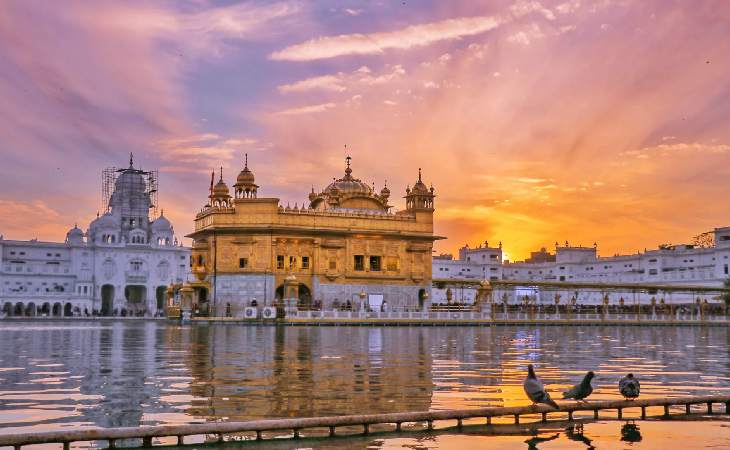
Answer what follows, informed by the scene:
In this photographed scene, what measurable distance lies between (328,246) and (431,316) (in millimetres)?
11721

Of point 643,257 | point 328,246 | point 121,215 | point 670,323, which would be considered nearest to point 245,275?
point 328,246

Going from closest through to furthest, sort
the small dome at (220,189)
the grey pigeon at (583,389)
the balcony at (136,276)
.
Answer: the grey pigeon at (583,389) → the small dome at (220,189) → the balcony at (136,276)

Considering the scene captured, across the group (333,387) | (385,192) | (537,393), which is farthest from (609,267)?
(537,393)

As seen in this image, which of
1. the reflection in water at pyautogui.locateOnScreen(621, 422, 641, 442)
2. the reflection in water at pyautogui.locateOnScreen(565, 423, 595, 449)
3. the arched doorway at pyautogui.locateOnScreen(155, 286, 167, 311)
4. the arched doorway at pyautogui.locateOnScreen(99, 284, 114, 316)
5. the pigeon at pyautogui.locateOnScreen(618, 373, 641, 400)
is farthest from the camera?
the arched doorway at pyautogui.locateOnScreen(155, 286, 167, 311)

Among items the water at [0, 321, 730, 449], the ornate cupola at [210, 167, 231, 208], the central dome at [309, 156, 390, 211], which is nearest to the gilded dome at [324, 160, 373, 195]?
the central dome at [309, 156, 390, 211]

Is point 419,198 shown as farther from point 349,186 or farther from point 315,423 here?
point 315,423

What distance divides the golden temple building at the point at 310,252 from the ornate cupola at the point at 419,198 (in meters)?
0.09

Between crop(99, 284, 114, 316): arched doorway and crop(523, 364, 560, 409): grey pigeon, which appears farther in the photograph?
crop(99, 284, 114, 316): arched doorway

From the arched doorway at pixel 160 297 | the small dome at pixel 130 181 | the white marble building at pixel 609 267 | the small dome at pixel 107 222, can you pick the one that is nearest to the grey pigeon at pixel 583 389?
the white marble building at pixel 609 267

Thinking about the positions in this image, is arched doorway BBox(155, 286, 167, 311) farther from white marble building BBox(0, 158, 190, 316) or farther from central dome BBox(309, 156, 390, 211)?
central dome BBox(309, 156, 390, 211)

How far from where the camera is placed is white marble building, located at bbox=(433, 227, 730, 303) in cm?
10700

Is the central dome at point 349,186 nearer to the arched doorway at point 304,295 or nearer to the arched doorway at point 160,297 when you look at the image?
the arched doorway at point 304,295

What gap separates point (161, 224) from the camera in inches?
4754

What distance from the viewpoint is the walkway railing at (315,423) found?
7.69 meters
